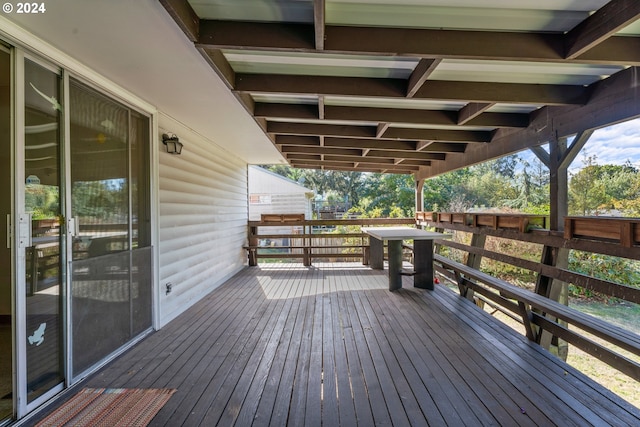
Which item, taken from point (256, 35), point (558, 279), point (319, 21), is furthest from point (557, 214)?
point (256, 35)

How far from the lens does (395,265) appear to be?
420cm

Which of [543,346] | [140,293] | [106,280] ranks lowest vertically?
[543,346]

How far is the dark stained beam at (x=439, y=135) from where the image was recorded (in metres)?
3.50

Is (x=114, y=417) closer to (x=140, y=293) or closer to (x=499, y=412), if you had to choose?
(x=140, y=293)

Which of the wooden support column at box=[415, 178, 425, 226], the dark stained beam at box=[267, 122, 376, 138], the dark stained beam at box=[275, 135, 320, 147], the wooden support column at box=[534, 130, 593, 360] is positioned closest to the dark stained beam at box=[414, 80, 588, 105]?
the wooden support column at box=[534, 130, 593, 360]

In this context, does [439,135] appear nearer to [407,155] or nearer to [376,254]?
[407,155]

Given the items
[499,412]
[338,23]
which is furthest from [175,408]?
[338,23]

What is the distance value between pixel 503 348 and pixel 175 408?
2.50 meters

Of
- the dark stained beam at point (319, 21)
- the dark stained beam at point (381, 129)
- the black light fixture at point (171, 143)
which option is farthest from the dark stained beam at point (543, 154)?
the black light fixture at point (171, 143)

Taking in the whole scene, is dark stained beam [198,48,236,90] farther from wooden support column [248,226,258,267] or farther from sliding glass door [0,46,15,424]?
wooden support column [248,226,258,267]

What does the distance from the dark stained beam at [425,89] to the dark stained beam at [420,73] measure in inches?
4.1

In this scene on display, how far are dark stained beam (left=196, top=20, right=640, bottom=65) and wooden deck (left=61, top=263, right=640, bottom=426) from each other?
2.03 metres

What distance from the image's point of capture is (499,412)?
5.31 feet

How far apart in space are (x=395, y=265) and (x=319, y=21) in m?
3.49
